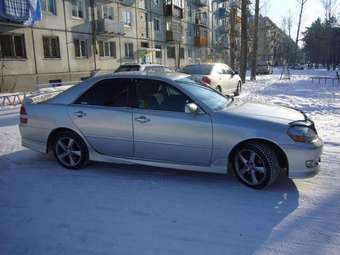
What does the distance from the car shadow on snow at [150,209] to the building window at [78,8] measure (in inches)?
813

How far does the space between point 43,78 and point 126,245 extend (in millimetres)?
19702

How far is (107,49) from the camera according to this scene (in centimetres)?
2700

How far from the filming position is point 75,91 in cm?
504

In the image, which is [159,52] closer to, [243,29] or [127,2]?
[127,2]

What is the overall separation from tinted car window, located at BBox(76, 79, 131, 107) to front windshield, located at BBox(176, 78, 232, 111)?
810 mm

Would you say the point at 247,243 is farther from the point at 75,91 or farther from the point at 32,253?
the point at 75,91

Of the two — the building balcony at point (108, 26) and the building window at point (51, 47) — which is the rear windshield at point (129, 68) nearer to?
the building window at point (51, 47)

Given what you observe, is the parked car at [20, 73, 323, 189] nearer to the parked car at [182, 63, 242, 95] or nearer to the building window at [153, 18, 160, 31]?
the parked car at [182, 63, 242, 95]

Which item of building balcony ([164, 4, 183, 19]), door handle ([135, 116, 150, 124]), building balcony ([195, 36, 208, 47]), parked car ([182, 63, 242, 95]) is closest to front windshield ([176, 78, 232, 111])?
door handle ([135, 116, 150, 124])

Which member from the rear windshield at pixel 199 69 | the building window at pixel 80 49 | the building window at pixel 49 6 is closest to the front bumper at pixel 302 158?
the rear windshield at pixel 199 69

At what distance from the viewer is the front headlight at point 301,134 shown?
3.93 m

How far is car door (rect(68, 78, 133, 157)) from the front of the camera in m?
4.63

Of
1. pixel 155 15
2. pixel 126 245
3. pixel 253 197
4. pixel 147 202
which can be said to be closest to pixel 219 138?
pixel 253 197

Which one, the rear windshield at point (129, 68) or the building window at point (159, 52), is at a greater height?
the building window at point (159, 52)
